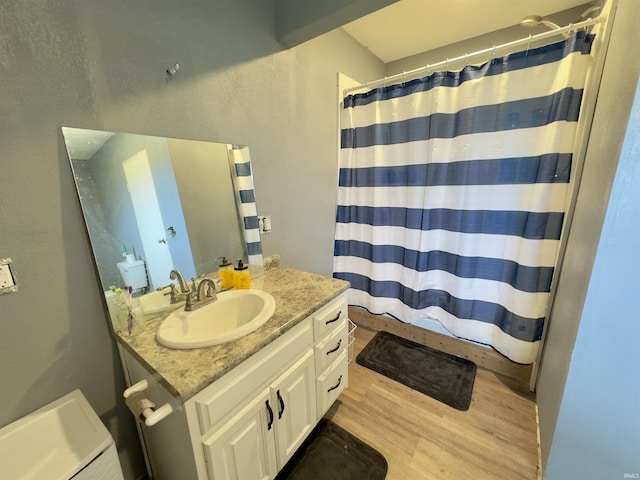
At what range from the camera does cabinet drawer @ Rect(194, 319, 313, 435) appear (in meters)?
0.75

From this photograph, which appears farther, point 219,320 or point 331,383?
point 331,383

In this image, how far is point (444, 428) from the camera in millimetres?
1369

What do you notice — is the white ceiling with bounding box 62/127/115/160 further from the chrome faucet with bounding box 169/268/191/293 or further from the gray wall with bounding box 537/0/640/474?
the gray wall with bounding box 537/0/640/474

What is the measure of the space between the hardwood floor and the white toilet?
1252 mm

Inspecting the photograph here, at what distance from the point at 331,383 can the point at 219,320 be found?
70 centimetres

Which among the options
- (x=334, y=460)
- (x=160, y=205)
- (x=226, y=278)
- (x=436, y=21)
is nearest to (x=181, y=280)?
(x=226, y=278)

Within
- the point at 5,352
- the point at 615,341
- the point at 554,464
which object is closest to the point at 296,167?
the point at 5,352

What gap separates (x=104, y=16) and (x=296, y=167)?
1.07m

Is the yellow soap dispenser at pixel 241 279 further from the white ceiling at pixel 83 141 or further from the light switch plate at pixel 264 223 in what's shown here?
the white ceiling at pixel 83 141

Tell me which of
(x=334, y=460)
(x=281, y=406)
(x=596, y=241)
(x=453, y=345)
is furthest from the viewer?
(x=453, y=345)

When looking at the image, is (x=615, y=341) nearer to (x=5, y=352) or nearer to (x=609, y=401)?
(x=609, y=401)

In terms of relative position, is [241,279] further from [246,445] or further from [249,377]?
[246,445]

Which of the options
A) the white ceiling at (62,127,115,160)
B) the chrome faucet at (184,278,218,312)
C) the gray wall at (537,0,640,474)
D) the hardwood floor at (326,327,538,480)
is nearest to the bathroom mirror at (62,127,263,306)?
the white ceiling at (62,127,115,160)

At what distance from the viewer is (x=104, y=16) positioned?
2.87ft
